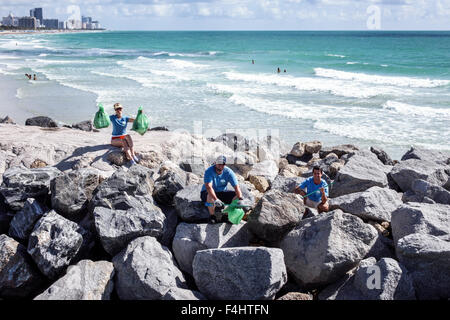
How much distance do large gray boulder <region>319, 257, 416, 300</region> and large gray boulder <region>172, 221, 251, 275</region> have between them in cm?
146

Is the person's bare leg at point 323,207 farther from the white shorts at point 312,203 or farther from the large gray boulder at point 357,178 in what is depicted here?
the large gray boulder at point 357,178

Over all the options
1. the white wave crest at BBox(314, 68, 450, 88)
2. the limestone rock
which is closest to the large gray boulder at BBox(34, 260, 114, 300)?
the limestone rock

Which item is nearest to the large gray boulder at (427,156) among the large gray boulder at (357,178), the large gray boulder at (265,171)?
the large gray boulder at (357,178)

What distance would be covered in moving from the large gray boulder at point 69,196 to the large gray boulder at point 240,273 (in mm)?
2332

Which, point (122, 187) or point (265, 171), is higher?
point (122, 187)

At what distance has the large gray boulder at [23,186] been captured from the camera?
6906 millimetres

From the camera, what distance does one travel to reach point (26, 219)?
260 inches

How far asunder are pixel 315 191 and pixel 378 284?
2.59m

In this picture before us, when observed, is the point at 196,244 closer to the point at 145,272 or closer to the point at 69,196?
the point at 145,272

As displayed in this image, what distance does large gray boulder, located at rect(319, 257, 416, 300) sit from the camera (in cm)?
525

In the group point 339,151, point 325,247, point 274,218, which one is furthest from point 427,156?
point 325,247

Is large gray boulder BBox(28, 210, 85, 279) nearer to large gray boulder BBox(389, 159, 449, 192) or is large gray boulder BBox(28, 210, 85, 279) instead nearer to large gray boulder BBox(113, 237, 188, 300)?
large gray boulder BBox(113, 237, 188, 300)
